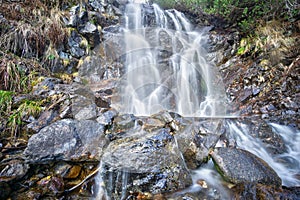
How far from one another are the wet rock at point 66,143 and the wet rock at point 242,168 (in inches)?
71.1

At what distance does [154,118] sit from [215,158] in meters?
1.32

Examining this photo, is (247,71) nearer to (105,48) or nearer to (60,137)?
(105,48)

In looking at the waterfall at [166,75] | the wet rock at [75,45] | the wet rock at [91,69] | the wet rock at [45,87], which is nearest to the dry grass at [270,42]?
the waterfall at [166,75]

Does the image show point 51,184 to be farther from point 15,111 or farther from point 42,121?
point 15,111

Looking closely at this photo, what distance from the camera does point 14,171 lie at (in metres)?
2.13

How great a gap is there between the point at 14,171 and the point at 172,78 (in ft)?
15.3

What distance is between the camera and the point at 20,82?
12.6 feet

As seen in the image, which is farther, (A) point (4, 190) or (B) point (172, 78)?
(B) point (172, 78)

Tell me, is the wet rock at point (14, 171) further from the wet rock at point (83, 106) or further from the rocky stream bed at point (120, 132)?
the wet rock at point (83, 106)

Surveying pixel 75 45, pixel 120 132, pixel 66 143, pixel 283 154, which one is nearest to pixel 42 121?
pixel 66 143

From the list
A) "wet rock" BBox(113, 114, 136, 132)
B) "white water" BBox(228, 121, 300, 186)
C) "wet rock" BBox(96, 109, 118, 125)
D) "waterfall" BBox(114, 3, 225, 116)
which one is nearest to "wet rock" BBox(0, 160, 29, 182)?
"wet rock" BBox(96, 109, 118, 125)

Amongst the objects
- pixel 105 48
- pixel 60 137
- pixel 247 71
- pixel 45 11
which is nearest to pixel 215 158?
pixel 60 137

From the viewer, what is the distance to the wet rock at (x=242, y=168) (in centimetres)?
224

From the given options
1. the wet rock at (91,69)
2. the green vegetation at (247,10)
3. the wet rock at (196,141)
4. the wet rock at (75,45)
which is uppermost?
the green vegetation at (247,10)
